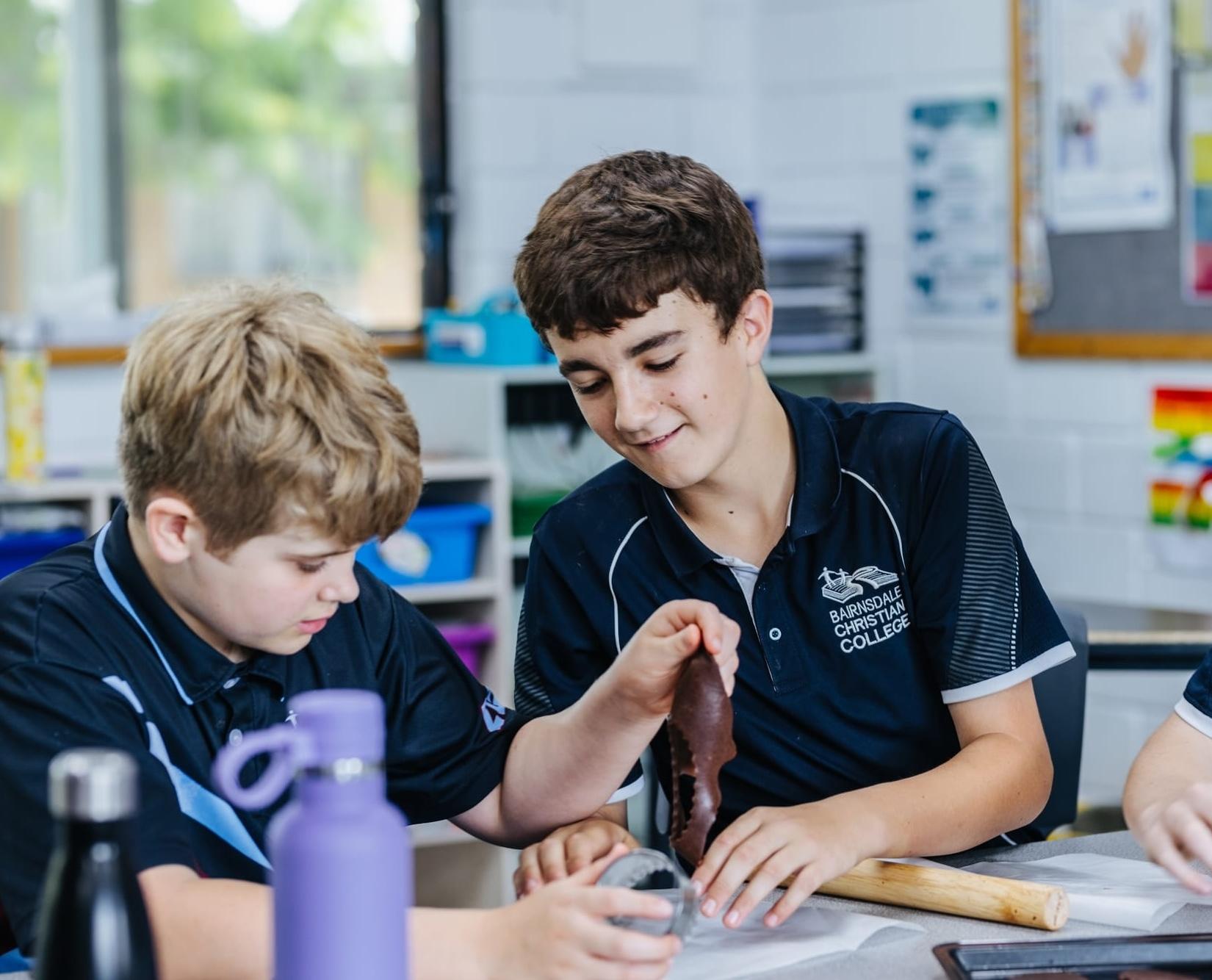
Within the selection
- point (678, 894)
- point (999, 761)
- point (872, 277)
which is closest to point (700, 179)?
point (999, 761)

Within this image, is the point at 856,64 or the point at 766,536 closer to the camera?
the point at 766,536

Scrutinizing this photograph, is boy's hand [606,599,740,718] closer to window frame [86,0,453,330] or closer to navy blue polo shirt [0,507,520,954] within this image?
Answer: navy blue polo shirt [0,507,520,954]

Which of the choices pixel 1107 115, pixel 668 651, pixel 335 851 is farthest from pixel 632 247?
pixel 1107 115

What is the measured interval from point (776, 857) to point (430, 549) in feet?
5.95

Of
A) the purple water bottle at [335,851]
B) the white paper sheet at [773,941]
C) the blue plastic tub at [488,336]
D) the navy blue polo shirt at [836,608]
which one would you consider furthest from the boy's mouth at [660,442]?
the blue plastic tub at [488,336]

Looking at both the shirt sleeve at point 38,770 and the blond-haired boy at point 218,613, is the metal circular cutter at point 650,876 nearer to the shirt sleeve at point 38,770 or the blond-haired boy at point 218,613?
the blond-haired boy at point 218,613

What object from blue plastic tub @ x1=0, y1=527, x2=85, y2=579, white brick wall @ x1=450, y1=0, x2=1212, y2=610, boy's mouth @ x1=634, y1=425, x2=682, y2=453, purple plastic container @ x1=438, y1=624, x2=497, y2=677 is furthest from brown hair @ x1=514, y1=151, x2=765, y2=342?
white brick wall @ x1=450, y1=0, x2=1212, y2=610

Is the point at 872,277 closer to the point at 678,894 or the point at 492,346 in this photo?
the point at 492,346

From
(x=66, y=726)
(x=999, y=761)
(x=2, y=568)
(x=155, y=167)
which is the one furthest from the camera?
(x=155, y=167)

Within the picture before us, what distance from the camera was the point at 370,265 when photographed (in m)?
3.55

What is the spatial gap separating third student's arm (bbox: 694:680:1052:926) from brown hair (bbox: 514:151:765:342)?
45cm

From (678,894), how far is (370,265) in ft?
8.75

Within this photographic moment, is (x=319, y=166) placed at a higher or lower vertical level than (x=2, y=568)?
higher

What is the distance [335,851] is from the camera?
0.80m
